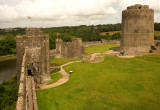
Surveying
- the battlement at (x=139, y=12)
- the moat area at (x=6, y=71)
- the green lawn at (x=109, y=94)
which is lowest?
the moat area at (x=6, y=71)

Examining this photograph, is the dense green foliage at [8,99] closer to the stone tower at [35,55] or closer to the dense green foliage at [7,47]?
the stone tower at [35,55]

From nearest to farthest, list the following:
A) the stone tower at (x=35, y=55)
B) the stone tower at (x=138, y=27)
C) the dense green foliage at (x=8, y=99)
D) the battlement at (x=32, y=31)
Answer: the dense green foliage at (x=8, y=99) < the stone tower at (x=35, y=55) < the battlement at (x=32, y=31) < the stone tower at (x=138, y=27)

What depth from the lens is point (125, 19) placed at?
123 ft

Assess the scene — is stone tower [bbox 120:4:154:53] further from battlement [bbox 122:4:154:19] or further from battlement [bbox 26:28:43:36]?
battlement [bbox 26:28:43:36]

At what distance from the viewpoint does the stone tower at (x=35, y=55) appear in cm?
1878

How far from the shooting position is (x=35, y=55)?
1962 centimetres

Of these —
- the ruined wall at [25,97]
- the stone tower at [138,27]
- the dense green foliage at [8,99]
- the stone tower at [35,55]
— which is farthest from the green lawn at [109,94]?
the stone tower at [138,27]

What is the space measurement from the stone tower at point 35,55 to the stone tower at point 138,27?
2410cm

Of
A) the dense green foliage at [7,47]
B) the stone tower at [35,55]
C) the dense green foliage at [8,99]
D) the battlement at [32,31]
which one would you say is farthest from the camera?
the dense green foliage at [7,47]

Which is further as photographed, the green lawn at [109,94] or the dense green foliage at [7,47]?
the dense green foliage at [7,47]

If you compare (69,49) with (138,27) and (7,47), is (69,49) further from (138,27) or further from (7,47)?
(7,47)

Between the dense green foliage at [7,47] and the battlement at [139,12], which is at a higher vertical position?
the battlement at [139,12]

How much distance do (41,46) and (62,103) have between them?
9181mm

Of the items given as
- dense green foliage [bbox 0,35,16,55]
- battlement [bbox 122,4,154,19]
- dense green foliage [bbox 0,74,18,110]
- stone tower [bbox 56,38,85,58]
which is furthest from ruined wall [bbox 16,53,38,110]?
dense green foliage [bbox 0,35,16,55]
